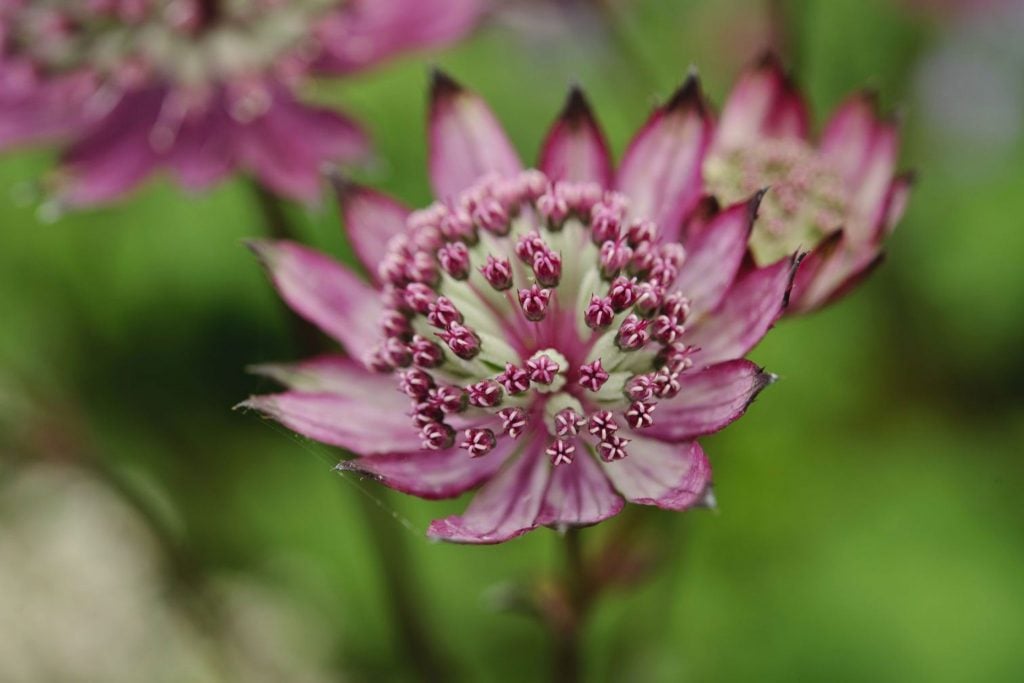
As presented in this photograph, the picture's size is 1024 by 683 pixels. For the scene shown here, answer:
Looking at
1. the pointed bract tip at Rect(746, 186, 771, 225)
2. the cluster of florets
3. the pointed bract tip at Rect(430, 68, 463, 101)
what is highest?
the cluster of florets

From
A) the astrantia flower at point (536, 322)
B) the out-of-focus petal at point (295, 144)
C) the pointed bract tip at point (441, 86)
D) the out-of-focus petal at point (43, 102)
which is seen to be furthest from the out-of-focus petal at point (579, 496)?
the out-of-focus petal at point (43, 102)

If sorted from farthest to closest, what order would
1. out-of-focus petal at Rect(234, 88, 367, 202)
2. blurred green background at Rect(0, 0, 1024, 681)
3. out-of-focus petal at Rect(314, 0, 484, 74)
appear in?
blurred green background at Rect(0, 0, 1024, 681), out-of-focus petal at Rect(314, 0, 484, 74), out-of-focus petal at Rect(234, 88, 367, 202)

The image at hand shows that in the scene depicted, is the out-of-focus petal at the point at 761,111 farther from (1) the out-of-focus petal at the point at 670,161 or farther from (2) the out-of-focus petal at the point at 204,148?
(2) the out-of-focus petal at the point at 204,148

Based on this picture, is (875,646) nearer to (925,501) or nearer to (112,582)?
(925,501)

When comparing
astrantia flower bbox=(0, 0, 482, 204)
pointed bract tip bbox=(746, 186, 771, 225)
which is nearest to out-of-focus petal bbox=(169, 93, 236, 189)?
astrantia flower bbox=(0, 0, 482, 204)

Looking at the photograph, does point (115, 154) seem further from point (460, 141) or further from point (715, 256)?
point (715, 256)

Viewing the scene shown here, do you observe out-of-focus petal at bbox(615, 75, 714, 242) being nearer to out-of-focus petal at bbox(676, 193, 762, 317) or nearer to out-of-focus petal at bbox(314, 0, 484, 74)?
out-of-focus petal at bbox(676, 193, 762, 317)

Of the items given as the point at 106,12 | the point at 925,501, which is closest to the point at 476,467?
the point at 106,12
